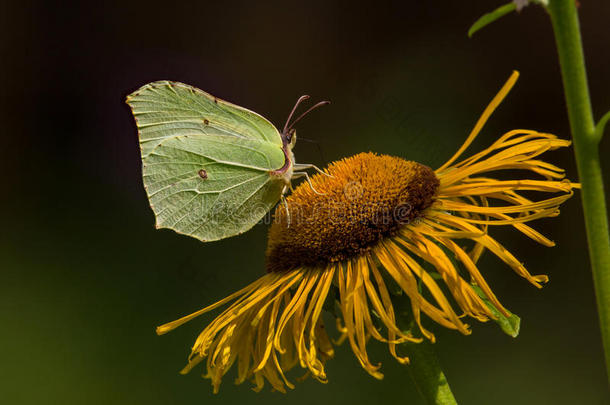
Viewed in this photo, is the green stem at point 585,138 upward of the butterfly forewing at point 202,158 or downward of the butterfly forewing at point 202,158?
upward

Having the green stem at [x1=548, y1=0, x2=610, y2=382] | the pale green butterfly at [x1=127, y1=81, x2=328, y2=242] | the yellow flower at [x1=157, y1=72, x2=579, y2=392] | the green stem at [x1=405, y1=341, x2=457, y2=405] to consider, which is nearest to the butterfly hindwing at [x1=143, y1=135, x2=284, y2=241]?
the pale green butterfly at [x1=127, y1=81, x2=328, y2=242]

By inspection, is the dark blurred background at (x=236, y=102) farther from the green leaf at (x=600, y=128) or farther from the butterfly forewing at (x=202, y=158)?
the green leaf at (x=600, y=128)

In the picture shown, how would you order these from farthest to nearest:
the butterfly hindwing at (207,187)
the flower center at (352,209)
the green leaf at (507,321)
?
the butterfly hindwing at (207,187), the flower center at (352,209), the green leaf at (507,321)

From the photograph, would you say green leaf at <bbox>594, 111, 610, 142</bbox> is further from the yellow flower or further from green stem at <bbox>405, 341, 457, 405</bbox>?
green stem at <bbox>405, 341, 457, 405</bbox>

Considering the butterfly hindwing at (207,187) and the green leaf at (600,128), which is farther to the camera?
the butterfly hindwing at (207,187)

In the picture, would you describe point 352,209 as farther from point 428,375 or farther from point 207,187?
point 207,187

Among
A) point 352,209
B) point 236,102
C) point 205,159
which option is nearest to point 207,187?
point 205,159

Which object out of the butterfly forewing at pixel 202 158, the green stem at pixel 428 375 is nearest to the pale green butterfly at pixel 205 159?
the butterfly forewing at pixel 202 158
